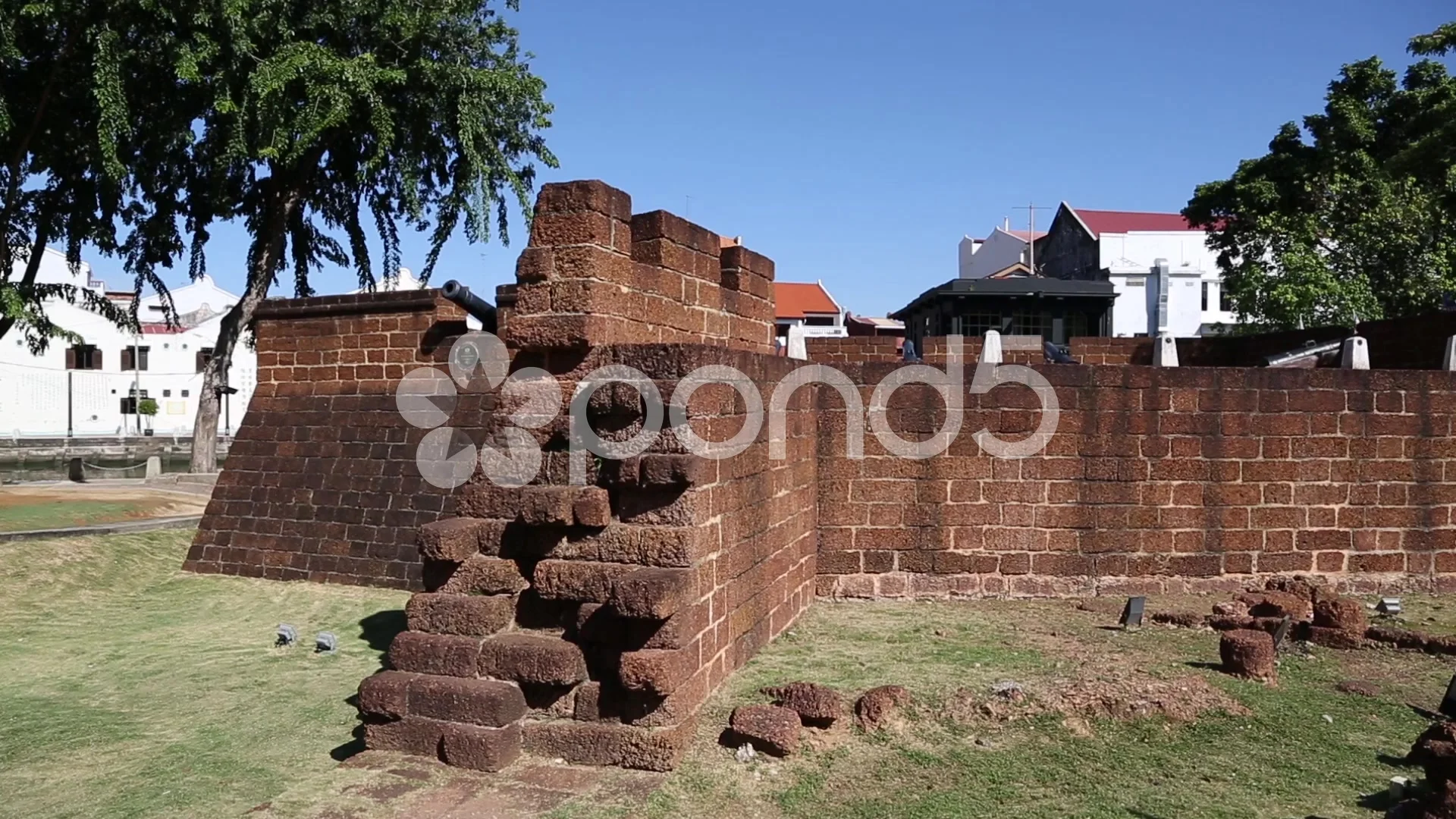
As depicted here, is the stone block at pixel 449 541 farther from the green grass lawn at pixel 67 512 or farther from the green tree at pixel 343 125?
the green tree at pixel 343 125

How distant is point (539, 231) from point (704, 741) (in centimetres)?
247

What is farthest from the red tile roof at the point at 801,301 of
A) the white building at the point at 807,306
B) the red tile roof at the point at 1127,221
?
the red tile roof at the point at 1127,221

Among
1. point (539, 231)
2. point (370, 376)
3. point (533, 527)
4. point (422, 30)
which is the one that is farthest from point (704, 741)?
point (422, 30)

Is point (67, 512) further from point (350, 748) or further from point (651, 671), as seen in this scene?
point (651, 671)

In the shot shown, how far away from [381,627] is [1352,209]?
1958 cm

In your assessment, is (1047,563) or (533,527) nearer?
(533,527)

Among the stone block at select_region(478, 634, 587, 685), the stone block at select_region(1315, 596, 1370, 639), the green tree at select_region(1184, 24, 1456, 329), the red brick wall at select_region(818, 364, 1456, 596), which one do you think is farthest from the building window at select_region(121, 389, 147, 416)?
the stone block at select_region(1315, 596, 1370, 639)

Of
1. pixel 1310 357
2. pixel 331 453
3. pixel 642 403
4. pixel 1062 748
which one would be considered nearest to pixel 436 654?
pixel 642 403

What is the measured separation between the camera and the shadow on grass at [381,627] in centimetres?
768

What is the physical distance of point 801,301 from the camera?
51.9 meters

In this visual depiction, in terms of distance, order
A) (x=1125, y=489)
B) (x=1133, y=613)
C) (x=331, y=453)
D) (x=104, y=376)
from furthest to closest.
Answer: (x=104, y=376)
(x=331, y=453)
(x=1125, y=489)
(x=1133, y=613)

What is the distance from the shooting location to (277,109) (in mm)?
18859

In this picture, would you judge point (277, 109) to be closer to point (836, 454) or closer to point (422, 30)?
point (422, 30)

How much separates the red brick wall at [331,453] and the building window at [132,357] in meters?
40.7
